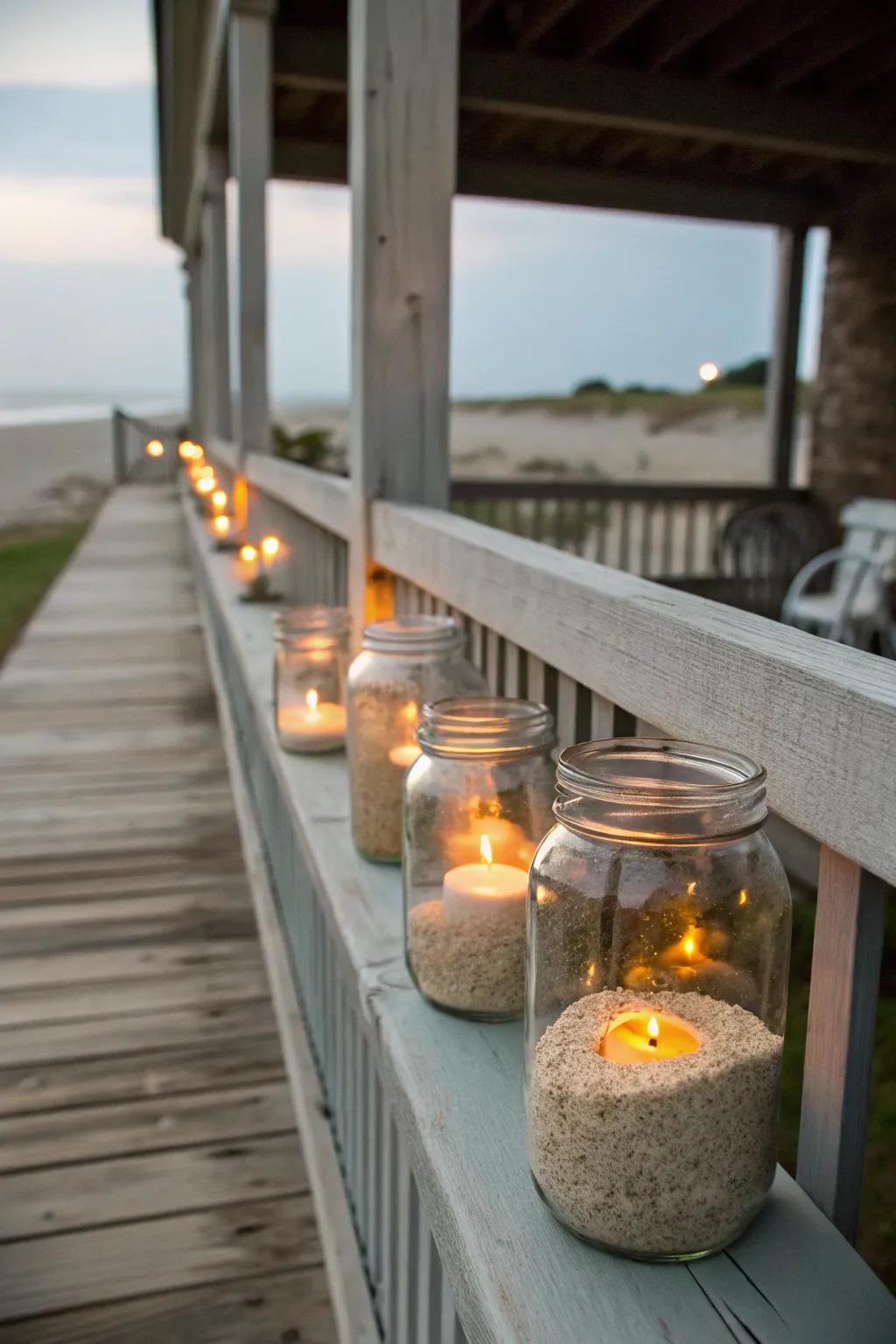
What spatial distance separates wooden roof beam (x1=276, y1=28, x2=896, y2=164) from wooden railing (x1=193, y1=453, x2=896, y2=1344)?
9.85 feet

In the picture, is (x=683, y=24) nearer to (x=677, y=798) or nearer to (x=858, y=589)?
(x=858, y=589)

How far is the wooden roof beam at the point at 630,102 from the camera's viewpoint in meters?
3.68

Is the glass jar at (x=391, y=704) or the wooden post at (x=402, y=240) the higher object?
the wooden post at (x=402, y=240)

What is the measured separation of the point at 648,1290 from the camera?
2.06 feet

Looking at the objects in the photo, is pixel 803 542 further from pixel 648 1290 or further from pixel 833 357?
pixel 648 1290

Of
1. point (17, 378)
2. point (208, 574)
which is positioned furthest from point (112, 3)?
point (17, 378)

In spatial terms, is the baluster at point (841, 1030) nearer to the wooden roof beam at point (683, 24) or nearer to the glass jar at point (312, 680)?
the glass jar at point (312, 680)

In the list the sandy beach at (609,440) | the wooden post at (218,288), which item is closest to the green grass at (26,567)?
the wooden post at (218,288)

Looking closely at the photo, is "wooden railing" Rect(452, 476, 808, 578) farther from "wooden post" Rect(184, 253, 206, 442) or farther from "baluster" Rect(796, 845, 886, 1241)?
"wooden post" Rect(184, 253, 206, 442)

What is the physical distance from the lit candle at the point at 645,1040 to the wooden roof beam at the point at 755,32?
3.68 m

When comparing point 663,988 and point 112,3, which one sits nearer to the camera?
point 663,988

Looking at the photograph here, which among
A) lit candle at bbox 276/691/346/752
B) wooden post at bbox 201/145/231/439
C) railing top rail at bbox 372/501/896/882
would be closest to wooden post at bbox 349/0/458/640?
→ lit candle at bbox 276/691/346/752

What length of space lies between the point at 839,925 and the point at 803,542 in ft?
18.0

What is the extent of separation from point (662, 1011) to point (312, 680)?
1.36 meters
